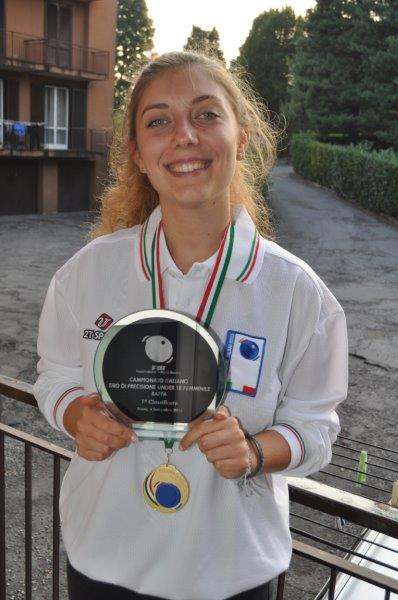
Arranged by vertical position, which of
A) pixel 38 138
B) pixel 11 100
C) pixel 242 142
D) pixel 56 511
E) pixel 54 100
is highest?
pixel 54 100

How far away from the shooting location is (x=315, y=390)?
54.4 inches

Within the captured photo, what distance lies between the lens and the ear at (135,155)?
162 cm

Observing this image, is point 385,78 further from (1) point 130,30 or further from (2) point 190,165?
(2) point 190,165

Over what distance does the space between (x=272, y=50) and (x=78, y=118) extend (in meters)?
26.5

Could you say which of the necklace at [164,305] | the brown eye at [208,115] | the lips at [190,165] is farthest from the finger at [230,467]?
the brown eye at [208,115]

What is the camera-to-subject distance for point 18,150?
71.9 ft

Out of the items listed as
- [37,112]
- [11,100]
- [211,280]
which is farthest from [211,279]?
[37,112]

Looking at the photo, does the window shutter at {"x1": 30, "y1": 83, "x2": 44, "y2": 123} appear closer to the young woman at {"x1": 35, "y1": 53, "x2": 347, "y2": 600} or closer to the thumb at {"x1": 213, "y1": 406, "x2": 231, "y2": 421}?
the young woman at {"x1": 35, "y1": 53, "x2": 347, "y2": 600}

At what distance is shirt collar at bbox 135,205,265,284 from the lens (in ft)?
4.56

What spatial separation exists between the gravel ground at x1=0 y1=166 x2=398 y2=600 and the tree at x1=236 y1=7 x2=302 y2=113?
21.7 m

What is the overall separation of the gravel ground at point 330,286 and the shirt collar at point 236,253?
10.7 feet

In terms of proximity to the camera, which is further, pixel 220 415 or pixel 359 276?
pixel 359 276

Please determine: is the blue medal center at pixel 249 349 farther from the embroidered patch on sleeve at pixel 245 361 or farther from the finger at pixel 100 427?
the finger at pixel 100 427

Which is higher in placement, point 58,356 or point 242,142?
point 242,142
